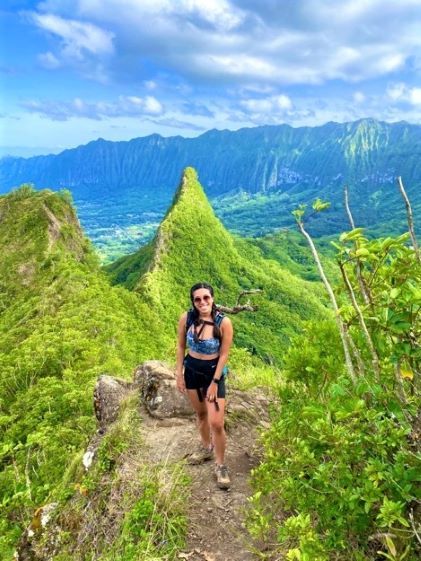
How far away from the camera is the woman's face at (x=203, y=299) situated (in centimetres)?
671

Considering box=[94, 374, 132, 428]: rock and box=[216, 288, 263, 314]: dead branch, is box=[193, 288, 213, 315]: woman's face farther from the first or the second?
box=[94, 374, 132, 428]: rock

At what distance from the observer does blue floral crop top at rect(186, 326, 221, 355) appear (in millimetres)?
6832

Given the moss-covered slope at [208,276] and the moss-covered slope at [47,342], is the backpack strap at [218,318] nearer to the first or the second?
the moss-covered slope at [47,342]

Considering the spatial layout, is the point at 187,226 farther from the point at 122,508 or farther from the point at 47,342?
the point at 122,508

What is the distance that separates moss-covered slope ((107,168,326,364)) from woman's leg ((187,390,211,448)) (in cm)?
5021

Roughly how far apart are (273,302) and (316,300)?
12.7 metres

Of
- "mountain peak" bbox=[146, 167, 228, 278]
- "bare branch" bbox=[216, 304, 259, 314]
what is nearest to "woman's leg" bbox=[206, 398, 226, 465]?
"bare branch" bbox=[216, 304, 259, 314]

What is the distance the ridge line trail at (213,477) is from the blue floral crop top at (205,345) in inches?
74.2

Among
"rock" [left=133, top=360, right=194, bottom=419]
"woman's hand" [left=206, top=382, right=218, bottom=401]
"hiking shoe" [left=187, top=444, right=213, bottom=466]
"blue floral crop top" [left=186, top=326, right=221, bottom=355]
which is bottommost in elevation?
"rock" [left=133, top=360, right=194, bottom=419]

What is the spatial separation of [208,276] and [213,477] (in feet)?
267

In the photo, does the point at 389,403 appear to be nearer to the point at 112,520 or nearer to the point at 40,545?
the point at 112,520

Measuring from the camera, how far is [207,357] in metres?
6.90

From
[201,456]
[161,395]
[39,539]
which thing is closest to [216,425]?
[201,456]

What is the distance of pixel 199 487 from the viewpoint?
7070 millimetres
